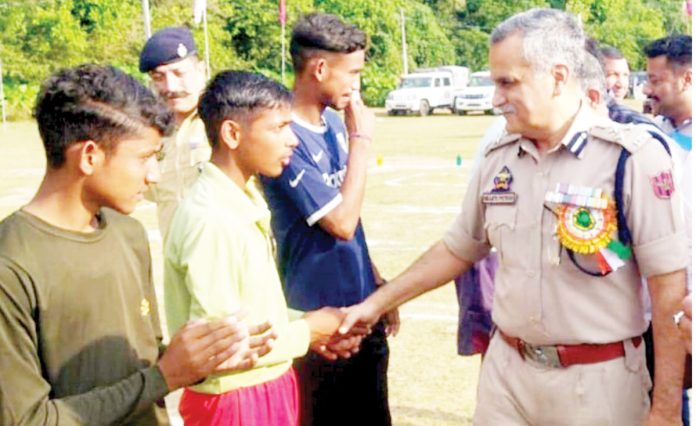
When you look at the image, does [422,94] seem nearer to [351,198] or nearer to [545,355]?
[351,198]

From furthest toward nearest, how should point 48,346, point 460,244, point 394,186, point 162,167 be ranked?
point 394,186
point 162,167
point 460,244
point 48,346

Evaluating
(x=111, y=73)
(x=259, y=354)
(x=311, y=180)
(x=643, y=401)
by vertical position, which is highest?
(x=111, y=73)

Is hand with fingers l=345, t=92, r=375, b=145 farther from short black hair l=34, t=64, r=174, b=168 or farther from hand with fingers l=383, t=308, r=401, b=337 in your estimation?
short black hair l=34, t=64, r=174, b=168

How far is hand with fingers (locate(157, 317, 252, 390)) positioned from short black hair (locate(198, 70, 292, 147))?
Answer: 2.93ft

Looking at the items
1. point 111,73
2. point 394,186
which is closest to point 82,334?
point 111,73

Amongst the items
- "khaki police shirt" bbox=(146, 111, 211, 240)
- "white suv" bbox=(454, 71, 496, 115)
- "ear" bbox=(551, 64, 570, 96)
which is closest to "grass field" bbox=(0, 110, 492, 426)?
"khaki police shirt" bbox=(146, 111, 211, 240)

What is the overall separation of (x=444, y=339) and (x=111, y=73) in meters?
4.41

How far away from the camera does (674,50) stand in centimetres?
541

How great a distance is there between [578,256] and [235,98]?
1.21m

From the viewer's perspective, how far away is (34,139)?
28.2 m

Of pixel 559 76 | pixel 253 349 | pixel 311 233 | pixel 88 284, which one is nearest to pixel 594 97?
pixel 559 76

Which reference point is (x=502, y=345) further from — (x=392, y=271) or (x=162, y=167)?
(x=392, y=271)

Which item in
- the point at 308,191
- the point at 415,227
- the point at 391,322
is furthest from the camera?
the point at 415,227

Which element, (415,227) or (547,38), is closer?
(547,38)
